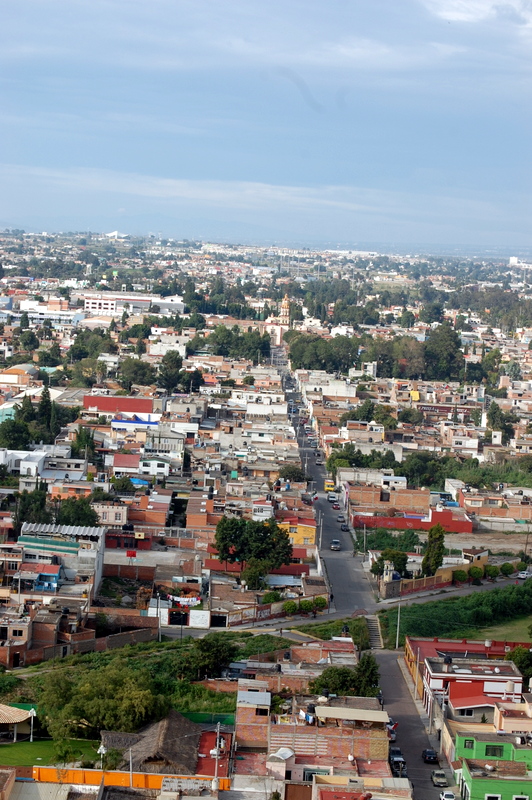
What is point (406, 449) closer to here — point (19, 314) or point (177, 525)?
point (177, 525)

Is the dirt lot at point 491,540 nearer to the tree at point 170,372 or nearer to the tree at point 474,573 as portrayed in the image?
the tree at point 474,573

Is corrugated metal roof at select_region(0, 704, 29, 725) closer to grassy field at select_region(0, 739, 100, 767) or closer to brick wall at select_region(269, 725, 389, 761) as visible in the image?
grassy field at select_region(0, 739, 100, 767)

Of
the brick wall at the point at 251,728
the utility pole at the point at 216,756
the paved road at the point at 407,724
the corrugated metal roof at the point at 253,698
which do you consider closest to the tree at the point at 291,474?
the paved road at the point at 407,724

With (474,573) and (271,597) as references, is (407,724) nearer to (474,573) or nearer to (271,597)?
(271,597)

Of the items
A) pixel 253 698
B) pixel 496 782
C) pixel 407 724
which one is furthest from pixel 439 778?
pixel 253 698

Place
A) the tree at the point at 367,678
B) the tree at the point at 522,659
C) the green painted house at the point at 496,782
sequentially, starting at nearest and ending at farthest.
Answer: the green painted house at the point at 496,782 → the tree at the point at 367,678 → the tree at the point at 522,659

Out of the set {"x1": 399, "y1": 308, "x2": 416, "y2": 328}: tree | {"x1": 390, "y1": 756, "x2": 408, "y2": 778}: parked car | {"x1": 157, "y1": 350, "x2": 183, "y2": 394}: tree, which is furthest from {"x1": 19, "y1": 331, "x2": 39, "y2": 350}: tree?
{"x1": 390, "y1": 756, "x2": 408, "y2": 778}: parked car
